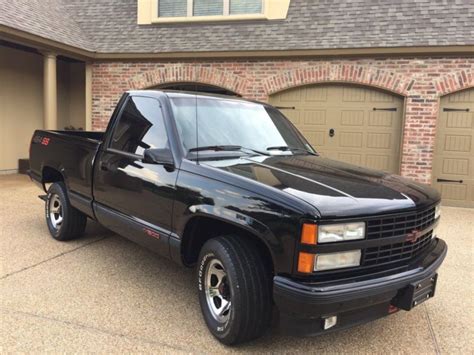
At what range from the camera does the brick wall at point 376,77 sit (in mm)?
8531

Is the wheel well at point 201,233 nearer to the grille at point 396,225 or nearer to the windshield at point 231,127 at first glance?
the windshield at point 231,127

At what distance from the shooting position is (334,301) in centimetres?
251

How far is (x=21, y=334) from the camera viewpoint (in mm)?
3074

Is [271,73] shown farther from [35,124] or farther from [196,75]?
[35,124]

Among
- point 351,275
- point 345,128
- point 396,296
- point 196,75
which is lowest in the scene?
point 396,296

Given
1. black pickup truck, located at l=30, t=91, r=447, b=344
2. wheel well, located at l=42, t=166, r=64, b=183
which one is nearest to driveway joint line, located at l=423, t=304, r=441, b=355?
black pickup truck, located at l=30, t=91, r=447, b=344

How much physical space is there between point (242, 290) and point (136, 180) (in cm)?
155

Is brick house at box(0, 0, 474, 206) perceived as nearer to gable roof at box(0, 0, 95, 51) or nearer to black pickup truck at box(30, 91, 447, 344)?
gable roof at box(0, 0, 95, 51)

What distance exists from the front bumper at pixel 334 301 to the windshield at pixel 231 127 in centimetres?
147

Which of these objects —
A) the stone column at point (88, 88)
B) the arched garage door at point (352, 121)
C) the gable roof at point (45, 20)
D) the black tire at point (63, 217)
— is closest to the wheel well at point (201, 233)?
the black tire at point (63, 217)

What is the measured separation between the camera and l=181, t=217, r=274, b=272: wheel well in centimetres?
307

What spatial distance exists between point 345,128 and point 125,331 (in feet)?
23.5

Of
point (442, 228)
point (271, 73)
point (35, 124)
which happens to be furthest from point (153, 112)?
point (35, 124)

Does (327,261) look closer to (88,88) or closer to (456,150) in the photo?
(456,150)
